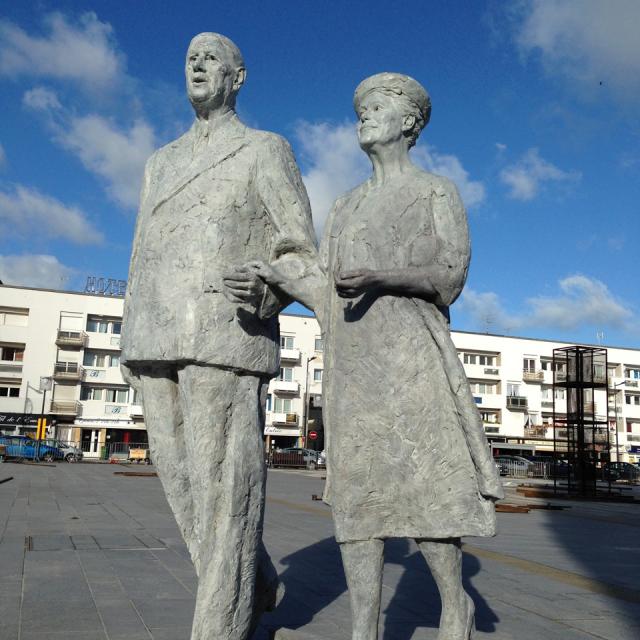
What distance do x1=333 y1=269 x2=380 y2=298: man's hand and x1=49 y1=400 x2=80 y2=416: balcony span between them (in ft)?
134

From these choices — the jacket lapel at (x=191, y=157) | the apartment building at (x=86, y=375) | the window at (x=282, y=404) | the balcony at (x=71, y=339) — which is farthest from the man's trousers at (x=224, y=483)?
the window at (x=282, y=404)

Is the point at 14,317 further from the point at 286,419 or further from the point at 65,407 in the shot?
the point at 286,419

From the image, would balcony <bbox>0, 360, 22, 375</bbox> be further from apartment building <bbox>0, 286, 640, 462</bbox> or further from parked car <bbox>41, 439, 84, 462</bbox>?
parked car <bbox>41, 439, 84, 462</bbox>

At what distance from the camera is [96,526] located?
325 inches

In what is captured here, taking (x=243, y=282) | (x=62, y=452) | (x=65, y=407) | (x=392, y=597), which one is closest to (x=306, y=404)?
(x=65, y=407)

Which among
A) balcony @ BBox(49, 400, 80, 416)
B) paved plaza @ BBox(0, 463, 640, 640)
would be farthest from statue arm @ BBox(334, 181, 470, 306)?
balcony @ BBox(49, 400, 80, 416)

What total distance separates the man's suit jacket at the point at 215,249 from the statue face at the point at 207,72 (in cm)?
13

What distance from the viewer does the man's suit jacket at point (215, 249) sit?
2.92m

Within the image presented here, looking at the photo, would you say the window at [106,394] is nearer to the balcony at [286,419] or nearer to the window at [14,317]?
the window at [14,317]

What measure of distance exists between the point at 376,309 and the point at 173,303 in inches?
34.9

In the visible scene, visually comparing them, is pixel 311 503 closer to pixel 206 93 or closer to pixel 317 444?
pixel 206 93

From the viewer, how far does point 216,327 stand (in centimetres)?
292

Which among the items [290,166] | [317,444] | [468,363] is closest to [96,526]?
[290,166]

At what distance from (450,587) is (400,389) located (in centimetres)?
70
